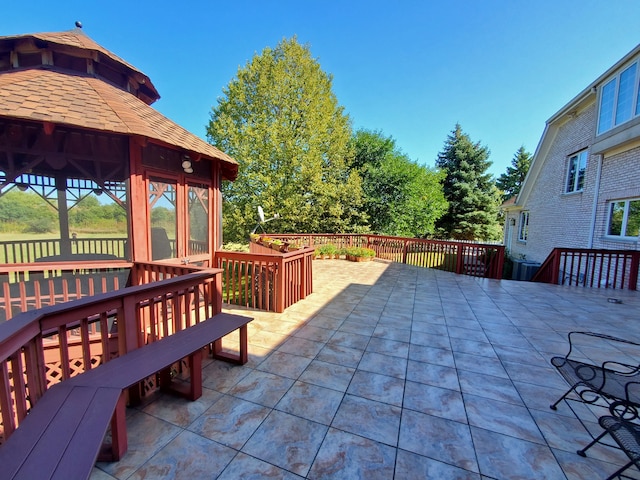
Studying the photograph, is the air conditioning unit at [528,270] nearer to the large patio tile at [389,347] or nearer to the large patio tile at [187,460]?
the large patio tile at [389,347]

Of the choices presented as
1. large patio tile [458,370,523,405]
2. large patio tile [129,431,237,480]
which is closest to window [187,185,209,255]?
large patio tile [129,431,237,480]

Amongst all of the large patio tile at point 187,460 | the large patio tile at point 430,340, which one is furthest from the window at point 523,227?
the large patio tile at point 187,460

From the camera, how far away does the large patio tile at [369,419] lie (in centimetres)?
195

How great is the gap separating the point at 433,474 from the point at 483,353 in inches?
80.4

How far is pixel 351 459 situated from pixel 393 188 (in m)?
16.1

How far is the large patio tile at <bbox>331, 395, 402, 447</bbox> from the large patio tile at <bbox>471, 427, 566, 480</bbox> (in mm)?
573

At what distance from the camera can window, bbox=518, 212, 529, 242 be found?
485 inches

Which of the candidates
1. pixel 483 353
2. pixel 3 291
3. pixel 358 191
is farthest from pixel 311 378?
pixel 358 191

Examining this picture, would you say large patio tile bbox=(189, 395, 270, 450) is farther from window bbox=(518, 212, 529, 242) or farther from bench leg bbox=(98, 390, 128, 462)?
window bbox=(518, 212, 529, 242)

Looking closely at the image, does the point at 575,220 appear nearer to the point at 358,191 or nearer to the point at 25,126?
the point at 358,191

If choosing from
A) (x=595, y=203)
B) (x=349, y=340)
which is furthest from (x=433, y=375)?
(x=595, y=203)

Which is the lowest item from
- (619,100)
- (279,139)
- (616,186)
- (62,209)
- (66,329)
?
(66,329)

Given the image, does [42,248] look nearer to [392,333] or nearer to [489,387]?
[392,333]

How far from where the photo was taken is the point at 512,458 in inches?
69.0
